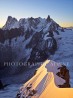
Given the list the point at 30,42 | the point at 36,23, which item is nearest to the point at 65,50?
the point at 30,42

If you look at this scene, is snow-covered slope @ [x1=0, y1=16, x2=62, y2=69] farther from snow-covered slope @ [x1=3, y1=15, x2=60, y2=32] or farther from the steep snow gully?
the steep snow gully

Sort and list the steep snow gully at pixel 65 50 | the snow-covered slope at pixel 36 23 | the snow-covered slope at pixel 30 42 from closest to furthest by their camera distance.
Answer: the steep snow gully at pixel 65 50
the snow-covered slope at pixel 30 42
the snow-covered slope at pixel 36 23

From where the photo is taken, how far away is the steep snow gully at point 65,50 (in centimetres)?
9133

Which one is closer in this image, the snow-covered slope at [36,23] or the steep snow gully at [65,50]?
the steep snow gully at [65,50]

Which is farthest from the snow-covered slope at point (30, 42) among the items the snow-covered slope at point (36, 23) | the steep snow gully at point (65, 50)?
the steep snow gully at point (65, 50)

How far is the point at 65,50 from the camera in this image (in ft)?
335

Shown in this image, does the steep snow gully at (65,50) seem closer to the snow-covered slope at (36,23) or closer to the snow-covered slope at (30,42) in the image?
the snow-covered slope at (30,42)

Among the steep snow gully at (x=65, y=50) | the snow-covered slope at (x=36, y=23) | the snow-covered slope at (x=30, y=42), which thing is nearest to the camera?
the steep snow gully at (x=65, y=50)

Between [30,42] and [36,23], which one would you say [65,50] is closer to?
[30,42]

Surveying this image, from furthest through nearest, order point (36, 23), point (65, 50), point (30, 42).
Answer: point (36, 23)
point (30, 42)
point (65, 50)

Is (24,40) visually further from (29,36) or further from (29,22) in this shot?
(29,22)

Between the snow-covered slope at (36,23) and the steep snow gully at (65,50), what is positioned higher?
the snow-covered slope at (36,23)

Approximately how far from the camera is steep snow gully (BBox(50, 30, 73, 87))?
300 feet

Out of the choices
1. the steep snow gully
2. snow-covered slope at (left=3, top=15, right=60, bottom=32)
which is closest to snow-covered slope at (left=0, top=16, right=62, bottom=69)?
snow-covered slope at (left=3, top=15, right=60, bottom=32)
